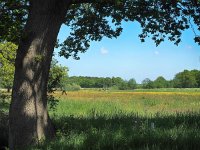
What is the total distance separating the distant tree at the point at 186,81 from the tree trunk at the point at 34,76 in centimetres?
13682

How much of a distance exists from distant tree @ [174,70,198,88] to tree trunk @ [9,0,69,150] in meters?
137

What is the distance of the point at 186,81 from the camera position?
151 metres

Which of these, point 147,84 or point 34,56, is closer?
point 34,56

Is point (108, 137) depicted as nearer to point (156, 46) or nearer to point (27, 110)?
point (27, 110)

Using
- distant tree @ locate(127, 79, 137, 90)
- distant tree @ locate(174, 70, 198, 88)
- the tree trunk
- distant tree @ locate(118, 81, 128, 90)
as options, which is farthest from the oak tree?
distant tree @ locate(174, 70, 198, 88)

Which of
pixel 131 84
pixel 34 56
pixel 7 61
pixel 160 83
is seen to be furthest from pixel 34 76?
pixel 160 83

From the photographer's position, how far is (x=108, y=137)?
925 cm

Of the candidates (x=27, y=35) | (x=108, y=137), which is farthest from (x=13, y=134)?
(x=108, y=137)

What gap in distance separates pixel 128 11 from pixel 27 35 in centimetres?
408

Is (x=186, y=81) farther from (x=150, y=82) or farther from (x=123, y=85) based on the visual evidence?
(x=123, y=85)

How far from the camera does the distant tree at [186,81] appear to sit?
147 metres

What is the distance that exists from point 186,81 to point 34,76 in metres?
142

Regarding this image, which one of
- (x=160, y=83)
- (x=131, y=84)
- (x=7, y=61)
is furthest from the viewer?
(x=160, y=83)

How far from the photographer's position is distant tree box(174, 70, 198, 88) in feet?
484
